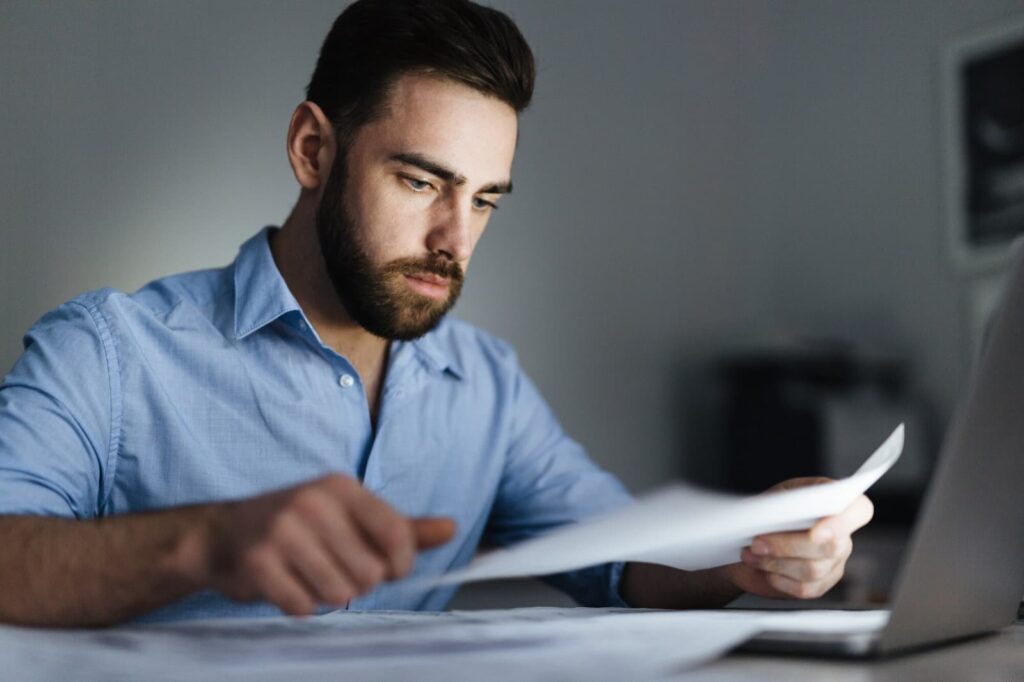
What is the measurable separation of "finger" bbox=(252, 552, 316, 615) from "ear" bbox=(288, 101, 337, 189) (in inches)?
→ 36.9

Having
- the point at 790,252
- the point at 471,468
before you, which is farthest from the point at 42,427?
the point at 790,252

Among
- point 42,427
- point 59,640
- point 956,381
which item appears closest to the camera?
point 59,640

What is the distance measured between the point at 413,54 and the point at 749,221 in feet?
7.75

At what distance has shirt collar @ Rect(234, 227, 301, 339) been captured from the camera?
1.11 meters

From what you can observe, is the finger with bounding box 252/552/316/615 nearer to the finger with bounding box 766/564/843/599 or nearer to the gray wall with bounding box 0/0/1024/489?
the finger with bounding box 766/564/843/599

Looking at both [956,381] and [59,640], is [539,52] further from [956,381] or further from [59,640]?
[59,640]

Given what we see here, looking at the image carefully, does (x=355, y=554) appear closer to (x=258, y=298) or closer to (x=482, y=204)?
(x=258, y=298)

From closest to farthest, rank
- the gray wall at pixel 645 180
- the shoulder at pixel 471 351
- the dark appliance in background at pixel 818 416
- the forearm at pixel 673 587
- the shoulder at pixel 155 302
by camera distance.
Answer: the forearm at pixel 673 587
the shoulder at pixel 155 302
the shoulder at pixel 471 351
the gray wall at pixel 645 180
the dark appliance in background at pixel 818 416

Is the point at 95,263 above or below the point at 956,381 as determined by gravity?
above

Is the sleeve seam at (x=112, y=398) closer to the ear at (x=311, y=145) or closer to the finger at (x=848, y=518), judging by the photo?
the ear at (x=311, y=145)

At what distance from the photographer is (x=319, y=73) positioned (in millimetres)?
1368

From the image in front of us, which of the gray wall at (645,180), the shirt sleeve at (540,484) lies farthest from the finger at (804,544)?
the gray wall at (645,180)

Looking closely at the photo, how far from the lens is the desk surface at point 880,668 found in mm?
422

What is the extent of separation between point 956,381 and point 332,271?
7.76ft
